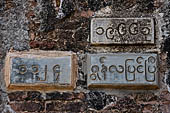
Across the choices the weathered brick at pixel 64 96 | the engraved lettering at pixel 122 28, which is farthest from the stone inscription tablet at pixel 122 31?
the weathered brick at pixel 64 96

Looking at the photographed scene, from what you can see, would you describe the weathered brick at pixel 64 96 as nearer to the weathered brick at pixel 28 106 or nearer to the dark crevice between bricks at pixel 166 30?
the weathered brick at pixel 28 106

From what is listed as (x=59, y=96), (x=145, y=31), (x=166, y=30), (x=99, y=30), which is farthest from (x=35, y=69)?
(x=166, y=30)

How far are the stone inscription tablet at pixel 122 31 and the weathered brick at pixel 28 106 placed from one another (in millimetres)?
593

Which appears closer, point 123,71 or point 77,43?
point 123,71

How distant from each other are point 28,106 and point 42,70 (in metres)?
0.27

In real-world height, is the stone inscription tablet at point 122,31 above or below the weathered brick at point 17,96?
above

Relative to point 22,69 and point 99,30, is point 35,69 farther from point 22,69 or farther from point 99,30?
point 99,30

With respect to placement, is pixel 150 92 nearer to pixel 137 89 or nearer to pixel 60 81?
pixel 137 89

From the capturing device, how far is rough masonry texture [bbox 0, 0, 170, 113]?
3377 millimetres

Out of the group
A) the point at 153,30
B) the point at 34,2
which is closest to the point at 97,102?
the point at 153,30

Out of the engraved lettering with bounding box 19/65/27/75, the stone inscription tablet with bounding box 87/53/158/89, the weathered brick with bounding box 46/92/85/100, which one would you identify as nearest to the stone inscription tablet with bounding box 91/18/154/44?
the stone inscription tablet with bounding box 87/53/158/89

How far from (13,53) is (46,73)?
0.29m

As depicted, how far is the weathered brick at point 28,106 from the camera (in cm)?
338

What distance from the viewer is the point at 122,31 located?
11.3ft
